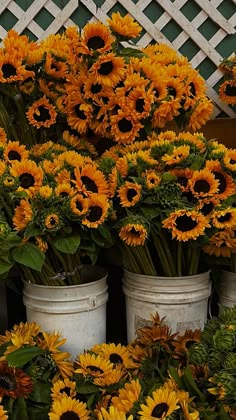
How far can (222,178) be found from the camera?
30.8 inches

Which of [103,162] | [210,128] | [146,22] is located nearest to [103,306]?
[103,162]

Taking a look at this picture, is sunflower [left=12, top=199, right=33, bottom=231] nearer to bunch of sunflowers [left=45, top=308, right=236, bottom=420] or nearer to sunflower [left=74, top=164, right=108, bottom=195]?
sunflower [left=74, top=164, right=108, bottom=195]

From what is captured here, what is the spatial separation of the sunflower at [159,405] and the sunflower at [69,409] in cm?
10

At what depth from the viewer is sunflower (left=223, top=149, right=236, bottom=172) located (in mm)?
776

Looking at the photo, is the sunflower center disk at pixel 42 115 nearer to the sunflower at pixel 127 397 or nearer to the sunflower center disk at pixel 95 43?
the sunflower center disk at pixel 95 43

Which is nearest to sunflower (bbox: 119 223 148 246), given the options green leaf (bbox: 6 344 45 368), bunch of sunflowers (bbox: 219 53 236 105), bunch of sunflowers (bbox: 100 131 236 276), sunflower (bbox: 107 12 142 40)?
bunch of sunflowers (bbox: 100 131 236 276)

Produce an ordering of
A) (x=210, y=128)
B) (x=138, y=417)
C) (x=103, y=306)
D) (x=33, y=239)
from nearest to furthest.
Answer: (x=138, y=417)
(x=33, y=239)
(x=103, y=306)
(x=210, y=128)

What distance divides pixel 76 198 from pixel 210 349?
259 mm

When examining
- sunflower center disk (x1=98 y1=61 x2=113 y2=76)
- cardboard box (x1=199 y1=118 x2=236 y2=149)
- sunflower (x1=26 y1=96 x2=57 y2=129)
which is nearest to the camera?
sunflower center disk (x1=98 y1=61 x2=113 y2=76)

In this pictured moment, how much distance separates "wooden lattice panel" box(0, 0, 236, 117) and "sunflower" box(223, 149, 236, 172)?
413 millimetres

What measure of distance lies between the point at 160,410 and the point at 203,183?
0.99 ft

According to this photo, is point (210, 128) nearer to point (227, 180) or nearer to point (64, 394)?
point (227, 180)

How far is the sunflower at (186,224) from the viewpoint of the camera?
74 centimetres

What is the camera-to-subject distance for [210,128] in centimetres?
116
